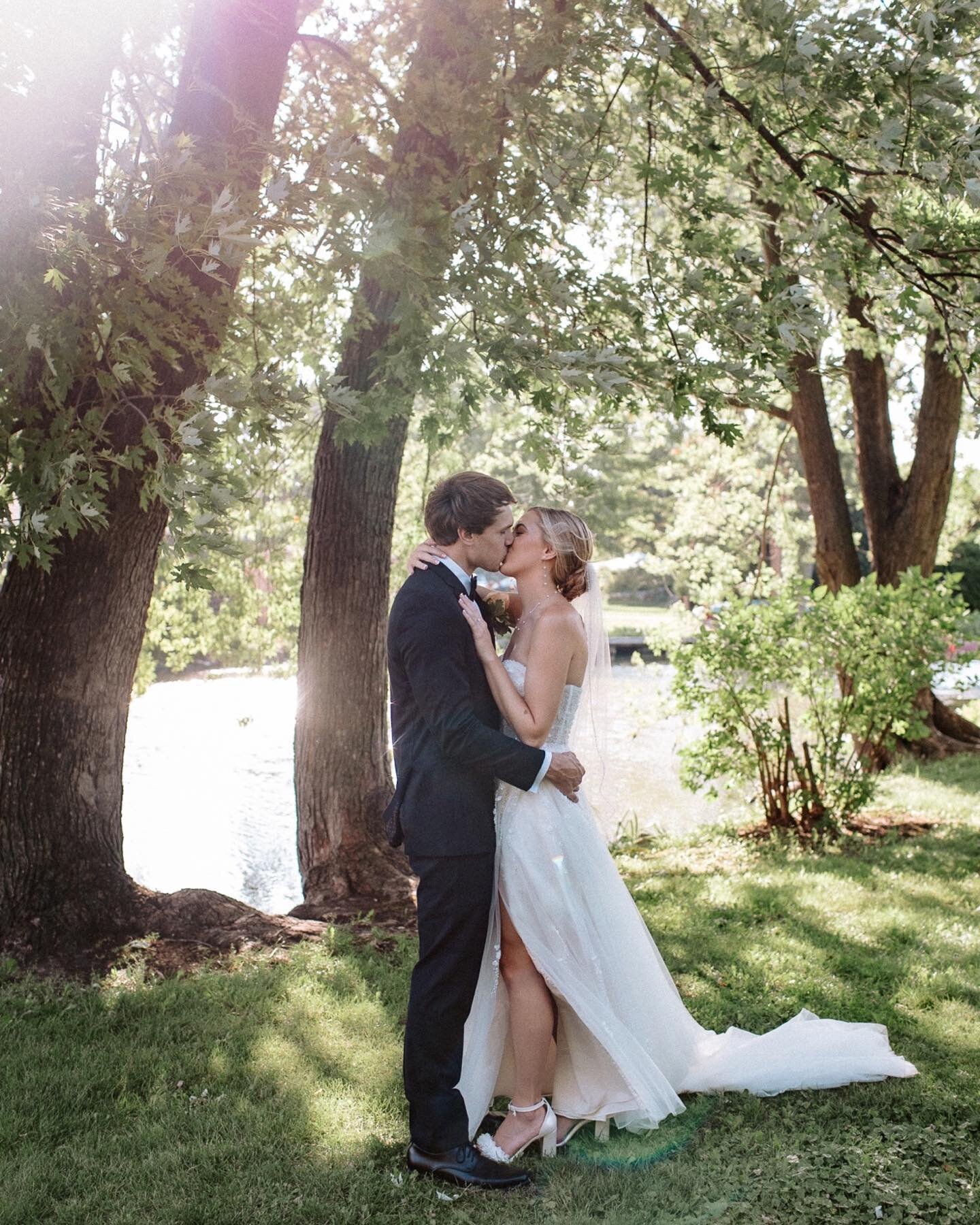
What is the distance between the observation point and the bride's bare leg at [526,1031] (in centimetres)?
365

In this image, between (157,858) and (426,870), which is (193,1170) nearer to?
(426,870)

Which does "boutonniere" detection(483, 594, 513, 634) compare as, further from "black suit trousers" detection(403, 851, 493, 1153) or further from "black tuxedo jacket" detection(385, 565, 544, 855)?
"black suit trousers" detection(403, 851, 493, 1153)

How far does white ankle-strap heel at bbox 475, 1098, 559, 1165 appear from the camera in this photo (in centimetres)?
355

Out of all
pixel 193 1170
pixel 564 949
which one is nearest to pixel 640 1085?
pixel 564 949

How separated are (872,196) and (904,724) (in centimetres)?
401

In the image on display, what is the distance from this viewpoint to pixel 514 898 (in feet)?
12.0

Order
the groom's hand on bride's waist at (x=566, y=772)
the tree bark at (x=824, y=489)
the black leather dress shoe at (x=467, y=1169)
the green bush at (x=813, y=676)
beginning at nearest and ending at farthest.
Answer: the black leather dress shoe at (x=467, y=1169) → the groom's hand on bride's waist at (x=566, y=772) → the green bush at (x=813, y=676) → the tree bark at (x=824, y=489)

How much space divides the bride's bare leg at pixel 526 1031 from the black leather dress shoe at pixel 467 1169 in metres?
0.18

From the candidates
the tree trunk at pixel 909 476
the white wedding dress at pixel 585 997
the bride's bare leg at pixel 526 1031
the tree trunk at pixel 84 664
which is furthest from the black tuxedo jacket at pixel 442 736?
the tree trunk at pixel 909 476

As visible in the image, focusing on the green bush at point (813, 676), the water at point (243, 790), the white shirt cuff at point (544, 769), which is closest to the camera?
the white shirt cuff at point (544, 769)

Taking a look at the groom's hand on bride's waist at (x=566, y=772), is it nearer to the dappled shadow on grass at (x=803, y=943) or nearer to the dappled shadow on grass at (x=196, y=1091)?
the dappled shadow on grass at (x=196, y=1091)

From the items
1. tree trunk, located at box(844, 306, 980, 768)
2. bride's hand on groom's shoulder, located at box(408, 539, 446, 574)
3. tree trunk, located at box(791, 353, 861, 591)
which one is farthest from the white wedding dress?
tree trunk, located at box(791, 353, 861, 591)

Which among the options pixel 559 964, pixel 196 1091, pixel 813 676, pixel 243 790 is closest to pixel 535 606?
pixel 559 964

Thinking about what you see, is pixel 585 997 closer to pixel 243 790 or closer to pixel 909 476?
pixel 909 476
